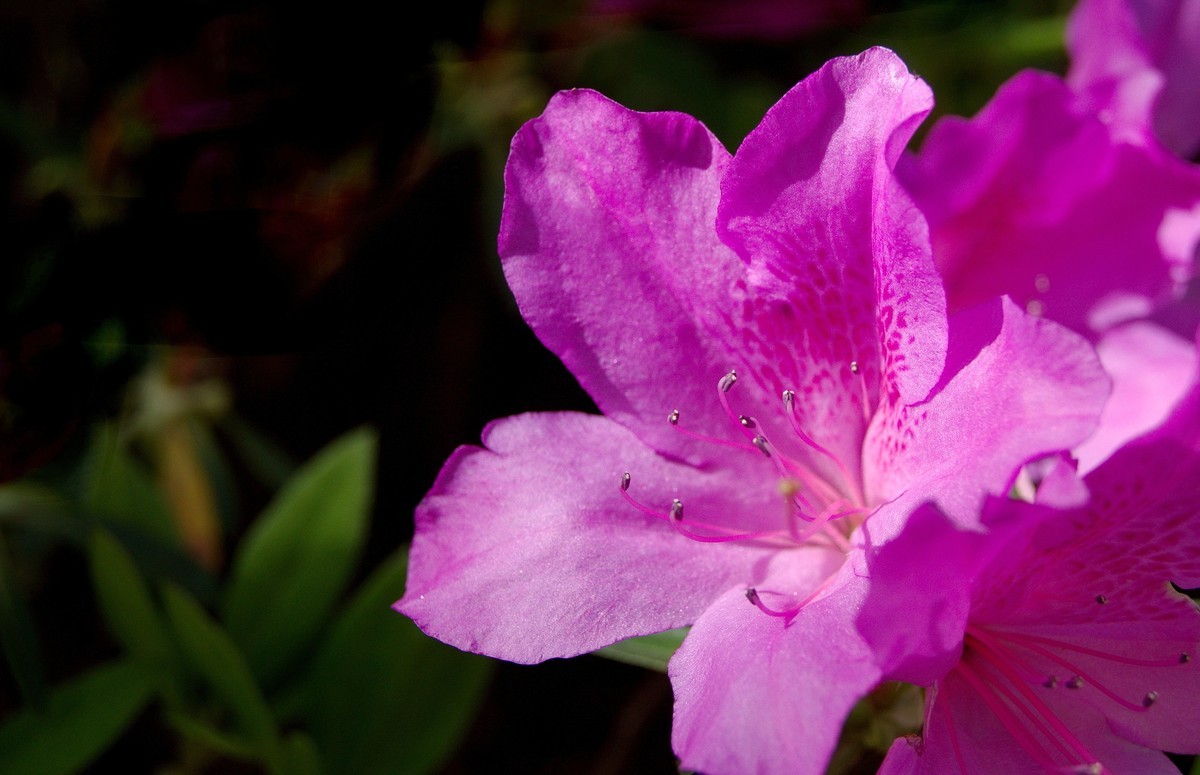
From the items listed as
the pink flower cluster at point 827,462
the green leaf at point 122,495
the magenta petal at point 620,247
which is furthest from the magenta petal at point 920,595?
the green leaf at point 122,495

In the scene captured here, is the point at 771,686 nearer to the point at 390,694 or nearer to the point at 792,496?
the point at 792,496

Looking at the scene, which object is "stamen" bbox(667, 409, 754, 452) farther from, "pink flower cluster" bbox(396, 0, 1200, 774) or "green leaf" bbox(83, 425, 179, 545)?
"green leaf" bbox(83, 425, 179, 545)

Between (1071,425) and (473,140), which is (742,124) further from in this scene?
(1071,425)

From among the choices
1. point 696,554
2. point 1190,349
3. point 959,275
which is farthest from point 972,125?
point 696,554

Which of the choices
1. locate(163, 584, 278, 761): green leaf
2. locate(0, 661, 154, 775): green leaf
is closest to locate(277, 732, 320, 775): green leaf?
locate(163, 584, 278, 761): green leaf

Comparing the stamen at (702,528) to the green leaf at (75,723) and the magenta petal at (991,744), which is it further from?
the green leaf at (75,723)

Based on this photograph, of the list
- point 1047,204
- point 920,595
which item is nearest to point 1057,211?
point 1047,204
